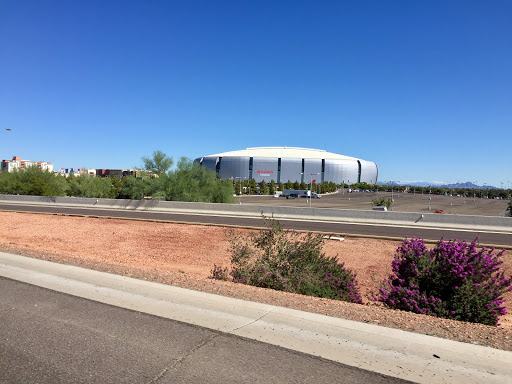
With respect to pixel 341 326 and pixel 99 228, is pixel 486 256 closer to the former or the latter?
pixel 341 326

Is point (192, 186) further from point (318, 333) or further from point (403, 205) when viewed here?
point (403, 205)

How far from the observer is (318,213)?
30.2 metres

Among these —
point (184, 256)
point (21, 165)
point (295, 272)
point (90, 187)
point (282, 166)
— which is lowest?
point (184, 256)

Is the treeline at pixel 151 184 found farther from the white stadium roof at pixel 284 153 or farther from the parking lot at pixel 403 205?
the white stadium roof at pixel 284 153

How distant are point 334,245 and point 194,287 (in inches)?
460

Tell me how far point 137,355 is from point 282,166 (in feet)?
557

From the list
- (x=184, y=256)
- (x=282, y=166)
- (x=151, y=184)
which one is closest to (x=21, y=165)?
(x=151, y=184)

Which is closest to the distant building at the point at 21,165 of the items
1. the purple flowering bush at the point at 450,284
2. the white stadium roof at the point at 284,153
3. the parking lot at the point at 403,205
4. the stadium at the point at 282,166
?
the parking lot at the point at 403,205

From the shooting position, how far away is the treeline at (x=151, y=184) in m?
41.4

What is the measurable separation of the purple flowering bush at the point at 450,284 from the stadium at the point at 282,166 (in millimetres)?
158062

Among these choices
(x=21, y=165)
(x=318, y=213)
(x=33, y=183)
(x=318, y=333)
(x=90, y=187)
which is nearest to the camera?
(x=318, y=333)

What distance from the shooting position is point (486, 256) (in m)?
8.03

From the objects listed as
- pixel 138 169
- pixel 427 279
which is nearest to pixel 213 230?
pixel 427 279

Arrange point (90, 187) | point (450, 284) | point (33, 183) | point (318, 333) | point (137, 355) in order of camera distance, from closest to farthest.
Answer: point (137, 355)
point (318, 333)
point (450, 284)
point (33, 183)
point (90, 187)
